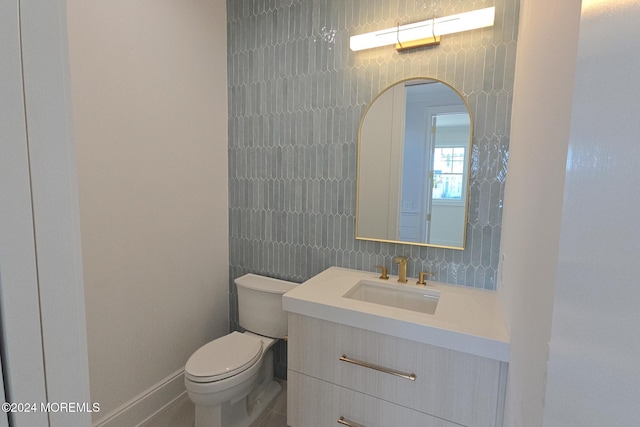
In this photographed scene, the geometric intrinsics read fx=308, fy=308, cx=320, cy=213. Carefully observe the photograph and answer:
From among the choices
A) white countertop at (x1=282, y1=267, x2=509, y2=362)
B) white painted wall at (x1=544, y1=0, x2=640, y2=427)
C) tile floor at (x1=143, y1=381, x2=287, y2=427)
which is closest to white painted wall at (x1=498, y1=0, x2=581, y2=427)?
white countertop at (x1=282, y1=267, x2=509, y2=362)

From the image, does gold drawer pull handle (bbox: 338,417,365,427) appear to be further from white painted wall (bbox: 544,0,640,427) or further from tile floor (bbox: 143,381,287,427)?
white painted wall (bbox: 544,0,640,427)

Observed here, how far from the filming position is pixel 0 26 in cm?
37

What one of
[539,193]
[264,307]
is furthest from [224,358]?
[539,193]

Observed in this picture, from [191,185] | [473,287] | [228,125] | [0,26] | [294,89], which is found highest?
[294,89]

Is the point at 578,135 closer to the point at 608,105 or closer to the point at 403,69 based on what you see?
the point at 608,105

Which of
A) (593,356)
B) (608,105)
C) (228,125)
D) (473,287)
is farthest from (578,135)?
(228,125)

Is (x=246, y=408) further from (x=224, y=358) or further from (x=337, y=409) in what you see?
(x=337, y=409)

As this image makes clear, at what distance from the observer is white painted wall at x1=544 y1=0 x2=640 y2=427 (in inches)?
8.6

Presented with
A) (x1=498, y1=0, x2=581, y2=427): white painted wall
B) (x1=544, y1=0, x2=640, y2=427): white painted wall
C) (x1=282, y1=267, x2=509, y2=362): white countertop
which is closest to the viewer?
(x1=544, y1=0, x2=640, y2=427): white painted wall

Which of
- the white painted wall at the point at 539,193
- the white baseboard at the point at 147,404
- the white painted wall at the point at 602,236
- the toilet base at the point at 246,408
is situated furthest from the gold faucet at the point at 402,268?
the white baseboard at the point at 147,404

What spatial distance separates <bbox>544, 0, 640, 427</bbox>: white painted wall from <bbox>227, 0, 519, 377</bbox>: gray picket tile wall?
1289 millimetres

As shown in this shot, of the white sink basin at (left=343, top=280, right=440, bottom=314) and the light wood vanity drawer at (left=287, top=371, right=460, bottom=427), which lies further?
the white sink basin at (left=343, top=280, right=440, bottom=314)

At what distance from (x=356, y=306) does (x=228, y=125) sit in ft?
5.23

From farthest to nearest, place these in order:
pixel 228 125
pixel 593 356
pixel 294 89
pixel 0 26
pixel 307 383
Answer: pixel 228 125
pixel 294 89
pixel 307 383
pixel 0 26
pixel 593 356
